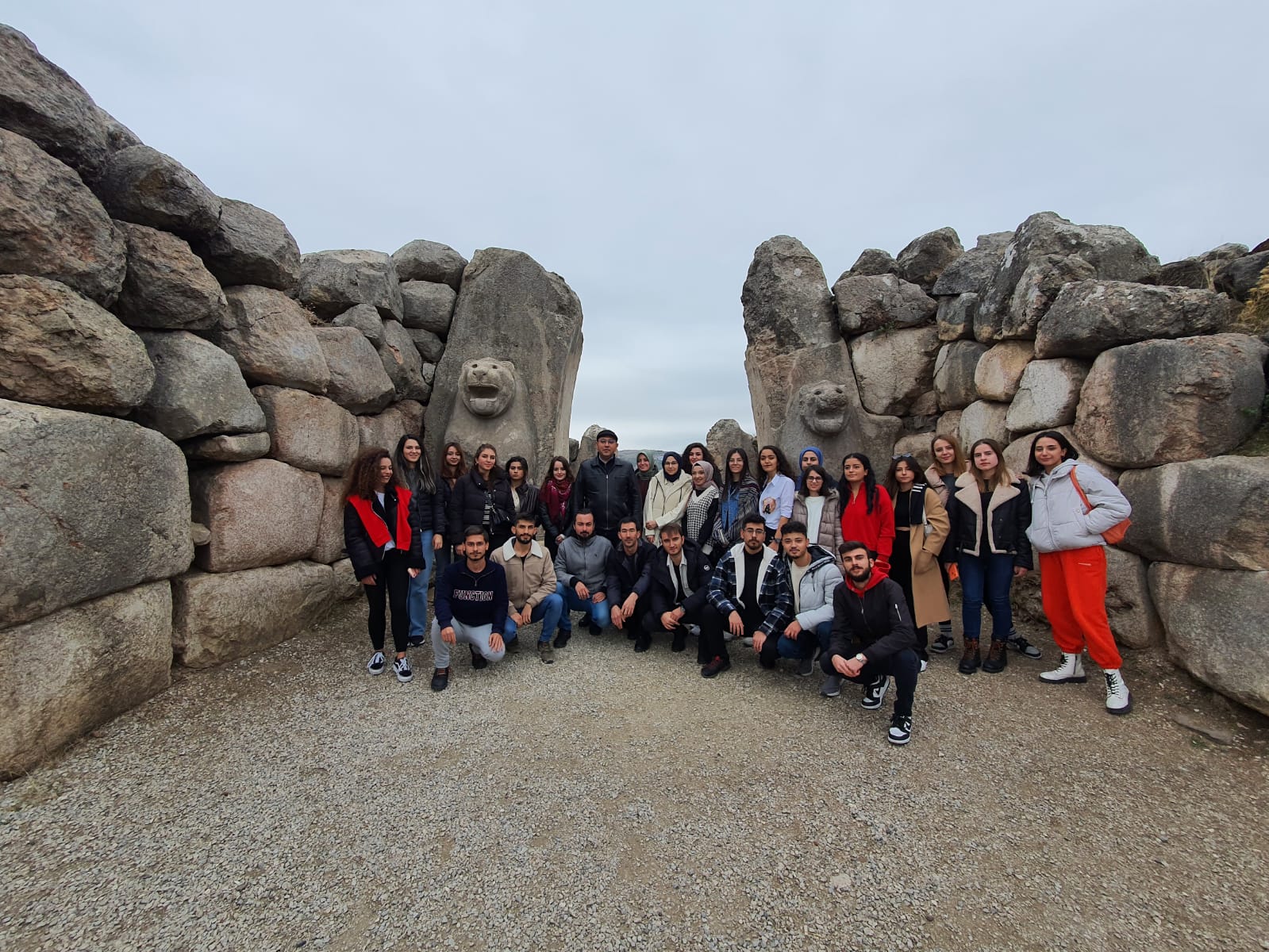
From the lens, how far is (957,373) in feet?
21.2

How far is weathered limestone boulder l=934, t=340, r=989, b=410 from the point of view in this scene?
6312 millimetres

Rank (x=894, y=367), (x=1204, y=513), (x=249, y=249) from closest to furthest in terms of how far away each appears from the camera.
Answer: (x=1204, y=513) → (x=249, y=249) → (x=894, y=367)

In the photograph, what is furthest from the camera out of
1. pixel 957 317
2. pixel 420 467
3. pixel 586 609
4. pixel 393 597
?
pixel 957 317

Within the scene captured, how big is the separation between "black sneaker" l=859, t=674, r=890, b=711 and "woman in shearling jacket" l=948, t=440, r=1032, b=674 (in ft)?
2.95

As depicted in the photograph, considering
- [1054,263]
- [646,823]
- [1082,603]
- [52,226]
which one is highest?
[1054,263]

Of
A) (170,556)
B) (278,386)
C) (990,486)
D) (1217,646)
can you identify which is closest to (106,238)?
(278,386)

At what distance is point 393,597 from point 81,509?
5.96 feet

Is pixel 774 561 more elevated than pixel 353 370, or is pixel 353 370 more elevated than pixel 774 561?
pixel 353 370

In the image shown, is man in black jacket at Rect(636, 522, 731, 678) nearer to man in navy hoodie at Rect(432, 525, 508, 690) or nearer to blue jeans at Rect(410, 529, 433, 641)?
man in navy hoodie at Rect(432, 525, 508, 690)

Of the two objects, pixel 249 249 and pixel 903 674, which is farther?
pixel 249 249

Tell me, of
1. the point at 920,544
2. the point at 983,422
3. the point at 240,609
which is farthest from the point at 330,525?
the point at 983,422

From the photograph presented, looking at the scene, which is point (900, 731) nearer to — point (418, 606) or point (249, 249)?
point (418, 606)

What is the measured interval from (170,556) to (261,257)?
8.01ft

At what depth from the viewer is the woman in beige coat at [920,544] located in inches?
172
